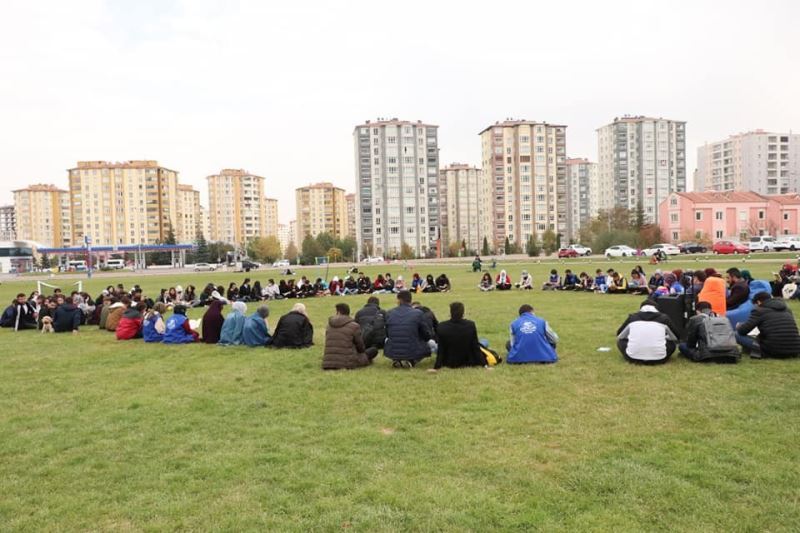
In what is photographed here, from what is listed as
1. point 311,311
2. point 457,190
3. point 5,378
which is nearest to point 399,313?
point 5,378

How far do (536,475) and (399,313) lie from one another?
580 centimetres

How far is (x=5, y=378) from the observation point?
11.4 m

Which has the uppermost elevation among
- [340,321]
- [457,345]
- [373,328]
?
[340,321]

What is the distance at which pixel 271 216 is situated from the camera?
7249 inches

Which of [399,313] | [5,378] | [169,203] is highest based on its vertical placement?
[169,203]

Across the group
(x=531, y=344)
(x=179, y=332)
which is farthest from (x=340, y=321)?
(x=179, y=332)

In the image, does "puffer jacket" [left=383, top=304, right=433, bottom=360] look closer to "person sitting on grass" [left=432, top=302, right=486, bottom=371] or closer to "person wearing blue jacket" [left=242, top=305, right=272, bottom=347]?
"person sitting on grass" [left=432, top=302, right=486, bottom=371]

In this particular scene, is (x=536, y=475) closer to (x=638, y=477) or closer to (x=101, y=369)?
(x=638, y=477)

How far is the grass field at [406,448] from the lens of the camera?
4988 mm

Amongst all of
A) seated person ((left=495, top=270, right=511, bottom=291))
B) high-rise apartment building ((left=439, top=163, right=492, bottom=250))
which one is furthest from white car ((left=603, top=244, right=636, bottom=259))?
high-rise apartment building ((left=439, top=163, right=492, bottom=250))

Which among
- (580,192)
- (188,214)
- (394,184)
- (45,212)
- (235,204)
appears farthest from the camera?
(188,214)

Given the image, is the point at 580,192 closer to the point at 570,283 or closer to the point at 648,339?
the point at 570,283

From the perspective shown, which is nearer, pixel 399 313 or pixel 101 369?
pixel 399 313

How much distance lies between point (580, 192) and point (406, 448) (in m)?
150
